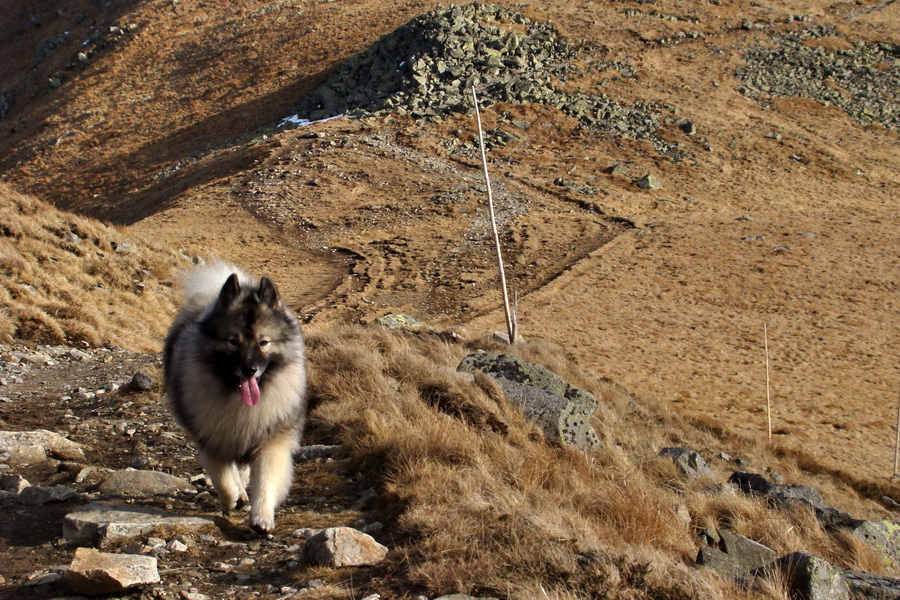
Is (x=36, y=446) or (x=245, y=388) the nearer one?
(x=245, y=388)

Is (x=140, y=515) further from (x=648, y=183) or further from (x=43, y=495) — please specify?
(x=648, y=183)

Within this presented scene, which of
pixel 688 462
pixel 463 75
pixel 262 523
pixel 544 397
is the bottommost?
pixel 463 75

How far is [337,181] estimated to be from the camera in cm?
3425

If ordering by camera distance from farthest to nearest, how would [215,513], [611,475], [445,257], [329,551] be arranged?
[445,257]
[611,475]
[215,513]
[329,551]

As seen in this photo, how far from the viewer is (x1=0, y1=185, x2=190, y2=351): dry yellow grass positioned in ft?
35.1

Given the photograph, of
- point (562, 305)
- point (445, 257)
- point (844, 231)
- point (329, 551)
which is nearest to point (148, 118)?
point (445, 257)

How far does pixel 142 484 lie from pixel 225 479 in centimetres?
79

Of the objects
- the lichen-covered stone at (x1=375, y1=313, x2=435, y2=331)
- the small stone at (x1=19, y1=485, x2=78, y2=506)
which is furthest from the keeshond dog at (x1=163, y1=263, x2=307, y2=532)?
the lichen-covered stone at (x1=375, y1=313, x2=435, y2=331)

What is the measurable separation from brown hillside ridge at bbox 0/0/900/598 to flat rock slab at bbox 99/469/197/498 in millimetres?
186

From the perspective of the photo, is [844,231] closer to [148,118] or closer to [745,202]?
[745,202]

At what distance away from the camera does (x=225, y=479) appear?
4766mm

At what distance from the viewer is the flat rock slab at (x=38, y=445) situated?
5590 mm

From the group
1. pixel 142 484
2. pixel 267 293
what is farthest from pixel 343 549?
pixel 142 484

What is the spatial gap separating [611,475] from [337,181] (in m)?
29.5
